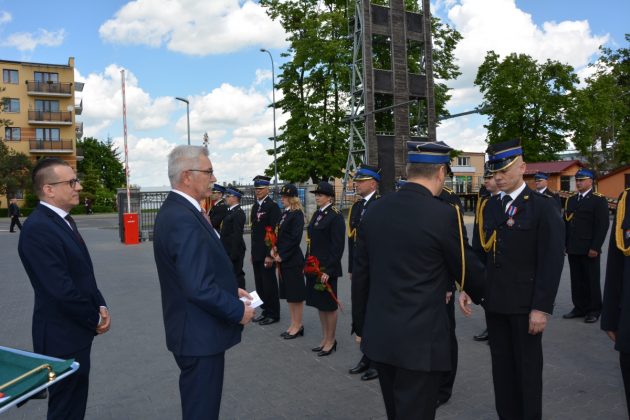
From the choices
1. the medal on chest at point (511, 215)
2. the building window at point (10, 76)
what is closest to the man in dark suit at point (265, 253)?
the medal on chest at point (511, 215)

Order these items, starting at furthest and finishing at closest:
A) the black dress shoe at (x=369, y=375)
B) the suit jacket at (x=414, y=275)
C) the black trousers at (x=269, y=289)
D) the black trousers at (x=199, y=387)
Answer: the black trousers at (x=269, y=289)
the black dress shoe at (x=369, y=375)
the black trousers at (x=199, y=387)
the suit jacket at (x=414, y=275)

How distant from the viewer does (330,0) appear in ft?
122

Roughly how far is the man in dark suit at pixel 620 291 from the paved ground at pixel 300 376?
108cm

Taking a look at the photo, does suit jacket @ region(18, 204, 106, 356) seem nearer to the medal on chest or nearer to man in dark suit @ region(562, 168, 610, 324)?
the medal on chest

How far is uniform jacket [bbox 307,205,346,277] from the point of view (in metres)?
6.45

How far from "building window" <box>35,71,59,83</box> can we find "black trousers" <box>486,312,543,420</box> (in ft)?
221

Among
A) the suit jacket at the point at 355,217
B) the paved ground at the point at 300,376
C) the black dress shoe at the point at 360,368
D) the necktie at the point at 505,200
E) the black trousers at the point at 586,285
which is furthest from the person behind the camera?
the black trousers at the point at 586,285

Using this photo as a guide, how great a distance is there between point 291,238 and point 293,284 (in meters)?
0.64

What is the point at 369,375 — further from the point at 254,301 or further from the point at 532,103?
the point at 532,103

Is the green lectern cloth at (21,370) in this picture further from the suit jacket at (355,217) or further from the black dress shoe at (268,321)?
the black dress shoe at (268,321)

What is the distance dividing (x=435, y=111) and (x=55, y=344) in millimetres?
35061

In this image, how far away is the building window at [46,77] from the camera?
61094mm

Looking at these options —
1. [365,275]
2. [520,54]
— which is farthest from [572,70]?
[365,275]

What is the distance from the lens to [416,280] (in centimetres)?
289
